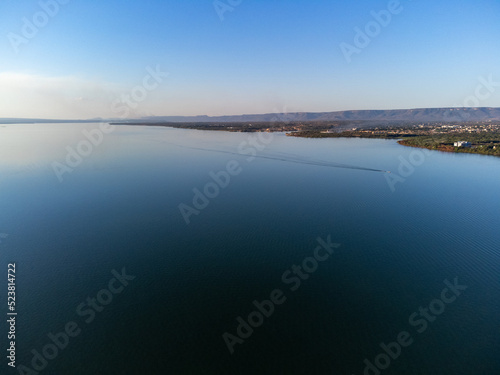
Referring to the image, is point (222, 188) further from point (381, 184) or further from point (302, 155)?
point (302, 155)

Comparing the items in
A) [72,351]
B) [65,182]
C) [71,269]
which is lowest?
[72,351]

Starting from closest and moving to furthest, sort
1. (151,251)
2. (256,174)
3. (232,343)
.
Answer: (232,343), (151,251), (256,174)

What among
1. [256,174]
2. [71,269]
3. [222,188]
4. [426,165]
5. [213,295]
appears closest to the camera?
[213,295]

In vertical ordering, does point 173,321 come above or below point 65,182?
below

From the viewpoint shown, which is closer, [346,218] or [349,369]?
[349,369]

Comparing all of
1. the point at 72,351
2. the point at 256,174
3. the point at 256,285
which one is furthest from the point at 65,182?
the point at 256,285

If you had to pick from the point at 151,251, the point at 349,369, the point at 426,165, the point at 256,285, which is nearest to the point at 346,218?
the point at 256,285
